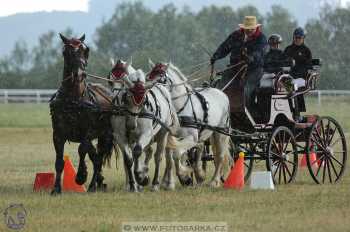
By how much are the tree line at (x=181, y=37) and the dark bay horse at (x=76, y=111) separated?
173ft

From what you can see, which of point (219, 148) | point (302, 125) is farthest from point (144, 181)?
point (302, 125)

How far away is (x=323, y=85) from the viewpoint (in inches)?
2665

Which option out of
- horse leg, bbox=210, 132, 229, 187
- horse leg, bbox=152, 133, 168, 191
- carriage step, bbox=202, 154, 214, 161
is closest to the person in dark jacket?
horse leg, bbox=210, 132, 229, 187

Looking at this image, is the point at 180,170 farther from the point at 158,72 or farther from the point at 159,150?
the point at 158,72

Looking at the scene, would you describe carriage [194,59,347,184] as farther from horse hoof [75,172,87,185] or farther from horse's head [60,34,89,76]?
horse's head [60,34,89,76]

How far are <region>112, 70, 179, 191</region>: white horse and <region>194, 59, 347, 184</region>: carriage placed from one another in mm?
1596

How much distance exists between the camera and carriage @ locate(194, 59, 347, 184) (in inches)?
675

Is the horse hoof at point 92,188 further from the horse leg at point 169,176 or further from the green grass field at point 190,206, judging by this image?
the horse leg at point 169,176

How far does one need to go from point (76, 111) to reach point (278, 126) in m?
3.72

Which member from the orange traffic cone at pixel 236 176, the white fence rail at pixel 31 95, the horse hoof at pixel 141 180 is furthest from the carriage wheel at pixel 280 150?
the white fence rail at pixel 31 95

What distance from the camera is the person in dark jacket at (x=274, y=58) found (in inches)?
695

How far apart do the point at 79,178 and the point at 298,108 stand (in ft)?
13.9

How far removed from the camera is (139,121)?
15336 mm

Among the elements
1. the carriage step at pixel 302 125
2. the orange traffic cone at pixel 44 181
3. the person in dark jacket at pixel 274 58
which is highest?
the person in dark jacket at pixel 274 58
